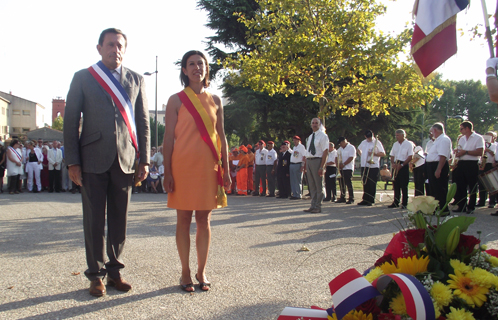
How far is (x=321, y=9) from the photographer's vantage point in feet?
42.6

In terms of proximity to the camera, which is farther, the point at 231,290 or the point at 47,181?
the point at 47,181

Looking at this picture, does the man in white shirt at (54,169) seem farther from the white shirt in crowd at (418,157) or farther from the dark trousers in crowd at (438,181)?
the dark trousers in crowd at (438,181)

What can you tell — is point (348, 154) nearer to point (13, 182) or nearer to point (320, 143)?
point (320, 143)

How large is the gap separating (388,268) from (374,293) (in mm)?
174

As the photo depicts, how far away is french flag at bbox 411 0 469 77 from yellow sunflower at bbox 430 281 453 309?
7.40ft

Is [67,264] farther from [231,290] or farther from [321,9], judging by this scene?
[321,9]

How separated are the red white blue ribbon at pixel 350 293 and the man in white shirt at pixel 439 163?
7.91 m

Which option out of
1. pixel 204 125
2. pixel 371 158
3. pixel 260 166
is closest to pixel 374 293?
pixel 204 125

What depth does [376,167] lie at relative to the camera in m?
11.8

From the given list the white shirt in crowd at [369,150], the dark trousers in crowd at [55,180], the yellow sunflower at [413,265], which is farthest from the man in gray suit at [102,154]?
the dark trousers in crowd at [55,180]

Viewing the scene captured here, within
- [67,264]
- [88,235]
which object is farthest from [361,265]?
[67,264]

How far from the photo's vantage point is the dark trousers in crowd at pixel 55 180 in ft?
54.9

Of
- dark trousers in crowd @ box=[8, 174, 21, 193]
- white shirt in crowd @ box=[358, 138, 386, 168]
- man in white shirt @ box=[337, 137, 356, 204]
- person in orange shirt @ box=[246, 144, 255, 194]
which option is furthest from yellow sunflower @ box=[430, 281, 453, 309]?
dark trousers in crowd @ box=[8, 174, 21, 193]

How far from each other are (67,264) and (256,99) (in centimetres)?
2152
